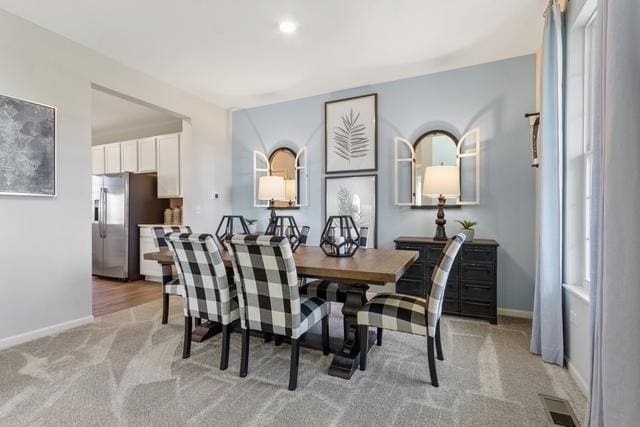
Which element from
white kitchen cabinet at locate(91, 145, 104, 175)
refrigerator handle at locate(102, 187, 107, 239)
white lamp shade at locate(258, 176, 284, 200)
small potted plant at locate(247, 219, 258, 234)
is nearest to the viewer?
white lamp shade at locate(258, 176, 284, 200)

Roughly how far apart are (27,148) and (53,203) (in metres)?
0.50

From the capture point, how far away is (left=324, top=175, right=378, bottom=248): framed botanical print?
3.97 m

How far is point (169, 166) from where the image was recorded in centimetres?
489

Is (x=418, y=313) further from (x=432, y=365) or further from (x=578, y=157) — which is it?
(x=578, y=157)

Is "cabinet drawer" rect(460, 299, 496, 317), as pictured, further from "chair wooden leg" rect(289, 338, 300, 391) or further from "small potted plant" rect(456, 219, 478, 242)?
"chair wooden leg" rect(289, 338, 300, 391)

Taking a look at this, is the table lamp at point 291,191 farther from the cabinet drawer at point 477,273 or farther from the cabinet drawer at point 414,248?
the cabinet drawer at point 477,273

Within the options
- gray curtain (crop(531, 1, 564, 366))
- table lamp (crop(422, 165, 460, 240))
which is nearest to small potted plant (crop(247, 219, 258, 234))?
table lamp (crop(422, 165, 460, 240))

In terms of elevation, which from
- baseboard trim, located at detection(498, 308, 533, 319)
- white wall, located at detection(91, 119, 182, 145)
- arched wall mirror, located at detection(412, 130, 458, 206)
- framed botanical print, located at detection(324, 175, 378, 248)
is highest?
white wall, located at detection(91, 119, 182, 145)

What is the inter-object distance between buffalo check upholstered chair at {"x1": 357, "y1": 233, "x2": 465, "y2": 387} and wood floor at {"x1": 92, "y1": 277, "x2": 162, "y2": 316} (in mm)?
2959

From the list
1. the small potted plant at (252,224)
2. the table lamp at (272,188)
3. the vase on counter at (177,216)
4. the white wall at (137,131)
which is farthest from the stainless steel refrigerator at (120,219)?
the table lamp at (272,188)

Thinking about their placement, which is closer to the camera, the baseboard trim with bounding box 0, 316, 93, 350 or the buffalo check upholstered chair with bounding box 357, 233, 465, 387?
the buffalo check upholstered chair with bounding box 357, 233, 465, 387

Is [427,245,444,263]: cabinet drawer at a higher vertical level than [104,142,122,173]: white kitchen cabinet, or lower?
lower

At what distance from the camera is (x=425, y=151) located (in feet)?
12.2

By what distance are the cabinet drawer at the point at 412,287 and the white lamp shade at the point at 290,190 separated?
6.25ft
